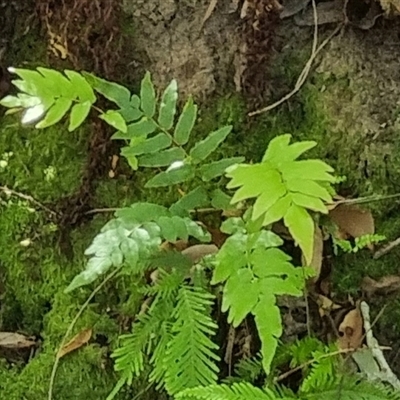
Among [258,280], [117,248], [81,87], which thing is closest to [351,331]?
[258,280]

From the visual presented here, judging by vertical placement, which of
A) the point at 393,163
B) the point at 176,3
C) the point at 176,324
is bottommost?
the point at 176,324

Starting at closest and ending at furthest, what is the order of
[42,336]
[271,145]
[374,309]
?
[271,145] → [374,309] → [42,336]

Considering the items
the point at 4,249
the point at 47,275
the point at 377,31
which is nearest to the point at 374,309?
the point at 377,31

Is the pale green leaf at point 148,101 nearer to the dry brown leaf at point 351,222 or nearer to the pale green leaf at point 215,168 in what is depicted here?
the pale green leaf at point 215,168

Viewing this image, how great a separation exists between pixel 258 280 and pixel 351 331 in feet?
1.37

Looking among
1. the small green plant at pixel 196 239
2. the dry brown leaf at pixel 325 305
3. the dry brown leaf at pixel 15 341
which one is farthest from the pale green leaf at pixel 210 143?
the dry brown leaf at pixel 15 341

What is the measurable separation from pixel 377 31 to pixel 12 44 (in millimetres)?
999

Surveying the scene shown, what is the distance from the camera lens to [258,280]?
5.56ft

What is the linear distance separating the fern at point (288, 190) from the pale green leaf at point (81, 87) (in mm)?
388

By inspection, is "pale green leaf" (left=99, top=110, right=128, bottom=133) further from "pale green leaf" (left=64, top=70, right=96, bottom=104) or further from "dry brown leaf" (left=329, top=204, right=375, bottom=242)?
"dry brown leaf" (left=329, top=204, right=375, bottom=242)

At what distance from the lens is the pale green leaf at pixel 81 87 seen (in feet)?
6.02

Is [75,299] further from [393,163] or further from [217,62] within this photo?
[393,163]

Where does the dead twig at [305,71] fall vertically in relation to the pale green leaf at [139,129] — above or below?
above

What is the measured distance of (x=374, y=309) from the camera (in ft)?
6.70
